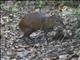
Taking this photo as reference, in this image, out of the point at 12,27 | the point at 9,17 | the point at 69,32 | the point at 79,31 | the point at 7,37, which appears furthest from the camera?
the point at 9,17

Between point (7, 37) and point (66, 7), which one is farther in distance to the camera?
point (66, 7)

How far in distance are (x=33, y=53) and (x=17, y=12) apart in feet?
10.7

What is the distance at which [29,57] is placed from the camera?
4.78m

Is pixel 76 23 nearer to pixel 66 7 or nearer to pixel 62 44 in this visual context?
pixel 62 44

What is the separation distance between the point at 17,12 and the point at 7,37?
221cm

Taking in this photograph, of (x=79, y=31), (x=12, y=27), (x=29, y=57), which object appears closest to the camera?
(x=29, y=57)

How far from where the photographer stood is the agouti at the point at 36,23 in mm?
5602

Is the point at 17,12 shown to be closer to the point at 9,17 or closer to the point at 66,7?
the point at 9,17

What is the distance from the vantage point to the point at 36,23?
5.60m

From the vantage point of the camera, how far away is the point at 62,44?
17.3 ft

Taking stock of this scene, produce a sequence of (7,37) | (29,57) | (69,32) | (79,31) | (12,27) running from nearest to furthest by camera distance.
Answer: (29,57) < (79,31) < (69,32) < (7,37) < (12,27)

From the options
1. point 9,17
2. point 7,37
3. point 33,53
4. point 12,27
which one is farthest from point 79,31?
point 9,17

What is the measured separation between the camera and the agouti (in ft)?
18.4

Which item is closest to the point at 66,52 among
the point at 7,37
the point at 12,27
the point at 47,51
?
the point at 47,51
